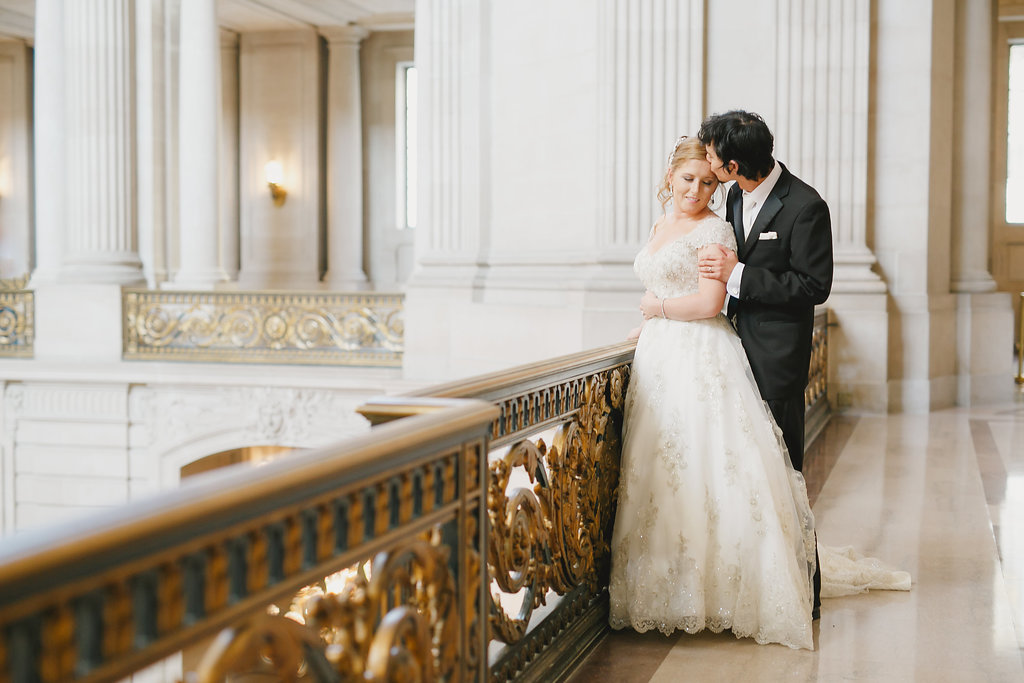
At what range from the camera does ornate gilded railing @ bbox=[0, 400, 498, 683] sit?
4.26 feet

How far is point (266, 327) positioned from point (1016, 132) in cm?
1389

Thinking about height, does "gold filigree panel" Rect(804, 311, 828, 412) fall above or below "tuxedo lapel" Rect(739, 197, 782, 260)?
below

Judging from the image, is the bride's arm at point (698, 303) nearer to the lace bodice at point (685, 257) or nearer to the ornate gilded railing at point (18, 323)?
the lace bodice at point (685, 257)

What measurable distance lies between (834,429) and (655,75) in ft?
12.0

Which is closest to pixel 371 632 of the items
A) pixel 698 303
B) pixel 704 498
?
pixel 704 498

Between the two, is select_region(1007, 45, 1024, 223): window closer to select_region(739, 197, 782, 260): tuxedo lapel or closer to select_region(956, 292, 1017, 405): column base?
select_region(956, 292, 1017, 405): column base

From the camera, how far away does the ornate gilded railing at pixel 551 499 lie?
3109 millimetres

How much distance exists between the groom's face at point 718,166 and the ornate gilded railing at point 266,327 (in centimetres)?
821

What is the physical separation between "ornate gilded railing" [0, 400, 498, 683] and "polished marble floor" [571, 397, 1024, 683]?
54.3 inches

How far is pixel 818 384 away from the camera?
9.60 meters

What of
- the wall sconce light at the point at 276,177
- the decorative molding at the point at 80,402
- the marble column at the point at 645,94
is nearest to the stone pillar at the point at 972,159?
the marble column at the point at 645,94

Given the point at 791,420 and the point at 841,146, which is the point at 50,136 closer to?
the point at 841,146

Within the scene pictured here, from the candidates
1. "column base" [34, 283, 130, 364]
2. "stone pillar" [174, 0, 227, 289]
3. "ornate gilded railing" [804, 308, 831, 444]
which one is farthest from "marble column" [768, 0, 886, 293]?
"column base" [34, 283, 130, 364]

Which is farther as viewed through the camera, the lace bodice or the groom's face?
the lace bodice
